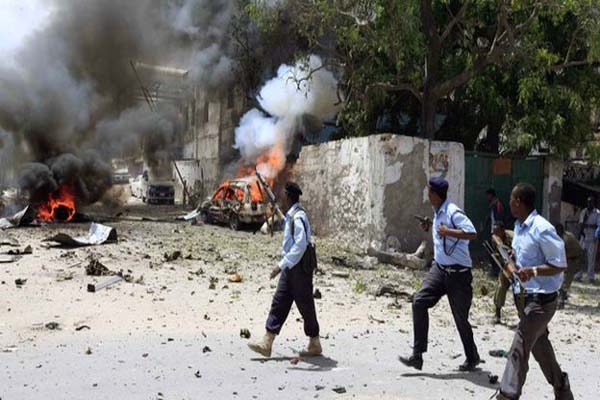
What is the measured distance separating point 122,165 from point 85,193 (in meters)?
24.0

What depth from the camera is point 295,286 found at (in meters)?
4.79

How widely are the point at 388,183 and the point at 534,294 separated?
24.5 feet

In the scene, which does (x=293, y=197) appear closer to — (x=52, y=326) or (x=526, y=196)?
(x=526, y=196)

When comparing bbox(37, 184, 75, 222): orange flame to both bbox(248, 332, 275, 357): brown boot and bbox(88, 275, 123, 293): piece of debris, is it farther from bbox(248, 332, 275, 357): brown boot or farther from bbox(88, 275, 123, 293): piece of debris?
bbox(248, 332, 275, 357): brown boot

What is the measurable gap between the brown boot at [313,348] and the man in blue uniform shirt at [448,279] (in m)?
0.71

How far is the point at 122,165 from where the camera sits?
41875mm

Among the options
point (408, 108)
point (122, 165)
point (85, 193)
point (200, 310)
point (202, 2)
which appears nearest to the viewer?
point (200, 310)

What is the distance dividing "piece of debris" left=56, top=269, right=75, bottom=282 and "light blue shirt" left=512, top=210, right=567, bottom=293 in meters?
6.27

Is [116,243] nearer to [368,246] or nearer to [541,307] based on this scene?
[368,246]

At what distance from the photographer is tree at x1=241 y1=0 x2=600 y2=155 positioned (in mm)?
10930

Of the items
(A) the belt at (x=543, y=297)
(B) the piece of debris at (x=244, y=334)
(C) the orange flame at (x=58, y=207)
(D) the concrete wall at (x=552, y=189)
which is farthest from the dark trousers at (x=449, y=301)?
(C) the orange flame at (x=58, y=207)

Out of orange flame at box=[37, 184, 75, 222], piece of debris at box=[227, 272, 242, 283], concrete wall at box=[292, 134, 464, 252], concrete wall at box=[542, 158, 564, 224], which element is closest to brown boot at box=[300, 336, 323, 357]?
piece of debris at box=[227, 272, 242, 283]

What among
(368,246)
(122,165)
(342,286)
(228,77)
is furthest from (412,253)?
(122,165)

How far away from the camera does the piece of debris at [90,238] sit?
35.0 ft
